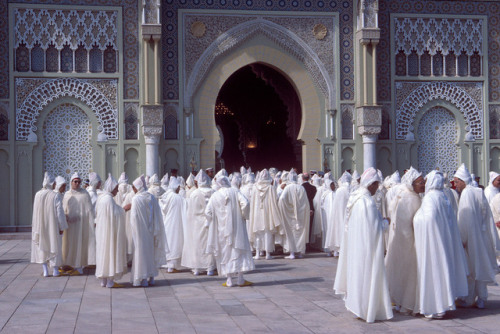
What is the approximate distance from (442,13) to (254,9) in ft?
15.5

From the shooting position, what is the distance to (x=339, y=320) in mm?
6453

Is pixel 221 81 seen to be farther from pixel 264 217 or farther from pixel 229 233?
pixel 229 233

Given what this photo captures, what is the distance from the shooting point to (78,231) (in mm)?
9938

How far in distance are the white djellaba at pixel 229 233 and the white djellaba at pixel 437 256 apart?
2644 mm

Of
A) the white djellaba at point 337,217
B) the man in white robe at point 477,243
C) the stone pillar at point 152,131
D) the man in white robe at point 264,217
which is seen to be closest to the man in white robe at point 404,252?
the man in white robe at point 477,243

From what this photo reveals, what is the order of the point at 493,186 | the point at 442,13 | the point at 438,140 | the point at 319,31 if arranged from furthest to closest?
1. the point at 438,140
2. the point at 442,13
3. the point at 319,31
4. the point at 493,186

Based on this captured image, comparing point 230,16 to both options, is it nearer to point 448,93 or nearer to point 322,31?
point 322,31

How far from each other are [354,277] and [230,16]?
11.4m

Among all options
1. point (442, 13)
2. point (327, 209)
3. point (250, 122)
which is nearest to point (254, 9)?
point (442, 13)

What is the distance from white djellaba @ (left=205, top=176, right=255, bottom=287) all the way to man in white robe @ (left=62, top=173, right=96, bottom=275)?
6.95ft

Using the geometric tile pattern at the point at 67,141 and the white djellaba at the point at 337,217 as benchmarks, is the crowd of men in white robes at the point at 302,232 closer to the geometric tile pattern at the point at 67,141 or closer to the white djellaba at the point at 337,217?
the white djellaba at the point at 337,217

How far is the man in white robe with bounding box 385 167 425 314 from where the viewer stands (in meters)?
6.63

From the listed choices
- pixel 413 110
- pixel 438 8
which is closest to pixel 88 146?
pixel 413 110

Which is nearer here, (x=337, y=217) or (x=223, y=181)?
(x=223, y=181)
